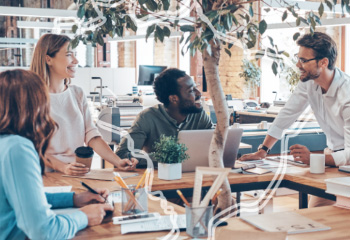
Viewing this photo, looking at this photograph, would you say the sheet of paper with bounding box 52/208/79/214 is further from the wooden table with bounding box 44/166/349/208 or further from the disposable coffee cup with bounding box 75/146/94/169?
the disposable coffee cup with bounding box 75/146/94/169

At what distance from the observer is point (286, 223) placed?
1.87 m

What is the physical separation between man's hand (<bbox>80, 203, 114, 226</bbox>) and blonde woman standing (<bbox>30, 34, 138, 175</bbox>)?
97cm

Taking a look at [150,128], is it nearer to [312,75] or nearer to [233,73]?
[312,75]

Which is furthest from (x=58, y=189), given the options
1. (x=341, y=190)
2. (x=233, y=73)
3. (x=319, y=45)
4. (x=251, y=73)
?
(x=233, y=73)

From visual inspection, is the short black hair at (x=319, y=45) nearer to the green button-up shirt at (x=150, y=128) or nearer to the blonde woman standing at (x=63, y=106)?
the green button-up shirt at (x=150, y=128)

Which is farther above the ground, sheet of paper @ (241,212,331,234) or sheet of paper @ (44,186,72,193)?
sheet of paper @ (44,186,72,193)

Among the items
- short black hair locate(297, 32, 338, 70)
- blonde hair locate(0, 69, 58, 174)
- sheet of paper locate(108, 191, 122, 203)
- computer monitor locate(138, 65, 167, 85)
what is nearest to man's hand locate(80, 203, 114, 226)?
sheet of paper locate(108, 191, 122, 203)

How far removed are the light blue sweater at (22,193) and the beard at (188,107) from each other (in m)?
1.70

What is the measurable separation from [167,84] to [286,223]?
5.04ft

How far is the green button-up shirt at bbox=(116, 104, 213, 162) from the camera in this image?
296 cm

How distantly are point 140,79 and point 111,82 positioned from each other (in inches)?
55.5

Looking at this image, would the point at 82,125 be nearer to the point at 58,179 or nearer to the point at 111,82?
the point at 58,179

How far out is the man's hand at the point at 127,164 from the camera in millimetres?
2789

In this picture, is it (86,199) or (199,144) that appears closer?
(86,199)
